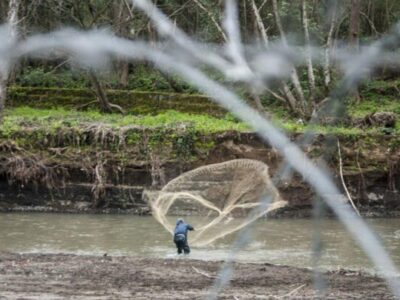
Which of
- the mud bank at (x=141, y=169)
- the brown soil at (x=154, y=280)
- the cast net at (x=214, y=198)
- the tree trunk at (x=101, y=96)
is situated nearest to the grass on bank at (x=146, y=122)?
the mud bank at (x=141, y=169)

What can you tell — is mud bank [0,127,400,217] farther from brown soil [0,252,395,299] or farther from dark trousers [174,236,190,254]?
brown soil [0,252,395,299]

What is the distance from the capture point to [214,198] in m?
18.4

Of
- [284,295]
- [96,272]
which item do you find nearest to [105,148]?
[96,272]

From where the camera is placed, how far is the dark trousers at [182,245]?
14.1 metres

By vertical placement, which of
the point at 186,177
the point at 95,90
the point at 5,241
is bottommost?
the point at 5,241

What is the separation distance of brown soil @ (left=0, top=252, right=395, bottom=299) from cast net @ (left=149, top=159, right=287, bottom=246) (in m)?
2.12

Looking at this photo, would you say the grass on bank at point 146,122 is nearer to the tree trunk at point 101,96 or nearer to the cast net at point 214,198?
the tree trunk at point 101,96

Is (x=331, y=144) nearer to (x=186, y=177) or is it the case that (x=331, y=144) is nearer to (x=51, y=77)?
(x=186, y=177)

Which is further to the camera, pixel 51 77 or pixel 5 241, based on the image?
pixel 51 77

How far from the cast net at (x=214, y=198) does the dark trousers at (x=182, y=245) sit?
0.68 meters

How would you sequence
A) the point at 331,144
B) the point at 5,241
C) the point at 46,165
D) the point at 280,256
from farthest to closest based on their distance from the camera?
the point at 46,165, the point at 5,241, the point at 280,256, the point at 331,144

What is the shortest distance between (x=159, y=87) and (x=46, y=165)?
9.64 m

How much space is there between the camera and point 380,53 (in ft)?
5.80

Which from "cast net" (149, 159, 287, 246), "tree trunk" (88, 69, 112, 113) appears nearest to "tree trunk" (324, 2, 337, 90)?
"cast net" (149, 159, 287, 246)
